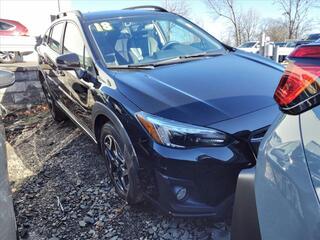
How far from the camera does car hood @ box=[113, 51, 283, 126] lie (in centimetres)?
246

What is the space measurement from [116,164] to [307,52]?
7.19ft

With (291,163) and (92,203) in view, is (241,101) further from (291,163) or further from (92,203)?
(92,203)

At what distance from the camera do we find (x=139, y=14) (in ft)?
13.2

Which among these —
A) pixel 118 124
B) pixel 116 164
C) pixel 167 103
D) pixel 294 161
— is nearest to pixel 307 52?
pixel 294 161

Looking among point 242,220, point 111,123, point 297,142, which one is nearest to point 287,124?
point 297,142

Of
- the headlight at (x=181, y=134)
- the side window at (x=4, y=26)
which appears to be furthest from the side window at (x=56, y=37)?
the side window at (x=4, y=26)

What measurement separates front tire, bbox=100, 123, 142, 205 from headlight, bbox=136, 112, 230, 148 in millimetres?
349

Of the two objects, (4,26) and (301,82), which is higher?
(301,82)

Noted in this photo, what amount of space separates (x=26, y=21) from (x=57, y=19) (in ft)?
47.6

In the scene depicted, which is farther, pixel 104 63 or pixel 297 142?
pixel 104 63

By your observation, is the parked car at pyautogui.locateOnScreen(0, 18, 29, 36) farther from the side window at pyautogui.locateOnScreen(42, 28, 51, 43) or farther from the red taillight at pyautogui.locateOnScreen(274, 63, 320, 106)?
the red taillight at pyautogui.locateOnScreen(274, 63, 320, 106)

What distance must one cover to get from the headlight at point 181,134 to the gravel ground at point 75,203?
707 mm

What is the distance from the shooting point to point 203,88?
107 inches

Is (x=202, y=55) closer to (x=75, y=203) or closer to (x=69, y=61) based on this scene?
(x=69, y=61)
